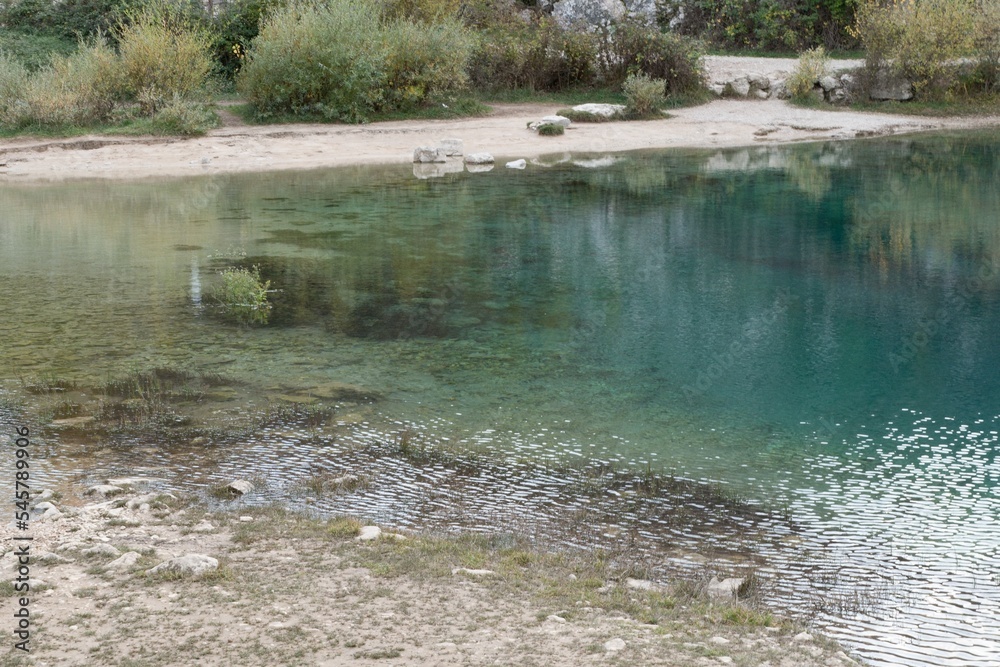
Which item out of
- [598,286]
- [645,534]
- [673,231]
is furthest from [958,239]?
[645,534]

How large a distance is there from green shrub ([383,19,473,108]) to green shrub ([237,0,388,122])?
66 centimetres

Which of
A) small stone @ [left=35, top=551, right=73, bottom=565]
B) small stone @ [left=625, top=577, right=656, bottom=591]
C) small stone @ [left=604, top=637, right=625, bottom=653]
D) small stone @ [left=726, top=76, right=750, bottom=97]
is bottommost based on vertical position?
small stone @ [left=625, top=577, right=656, bottom=591]

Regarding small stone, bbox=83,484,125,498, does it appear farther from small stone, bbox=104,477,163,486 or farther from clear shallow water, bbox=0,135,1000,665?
clear shallow water, bbox=0,135,1000,665

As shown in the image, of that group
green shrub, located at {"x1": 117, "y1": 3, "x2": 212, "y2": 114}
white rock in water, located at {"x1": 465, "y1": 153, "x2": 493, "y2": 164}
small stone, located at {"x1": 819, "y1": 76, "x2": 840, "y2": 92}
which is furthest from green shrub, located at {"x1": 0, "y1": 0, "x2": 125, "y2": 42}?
small stone, located at {"x1": 819, "y1": 76, "x2": 840, "y2": 92}

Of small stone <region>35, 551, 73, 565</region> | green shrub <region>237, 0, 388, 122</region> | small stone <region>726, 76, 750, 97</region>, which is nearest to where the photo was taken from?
small stone <region>35, 551, 73, 565</region>

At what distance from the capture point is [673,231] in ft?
53.7

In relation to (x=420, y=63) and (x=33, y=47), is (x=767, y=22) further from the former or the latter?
(x=33, y=47)

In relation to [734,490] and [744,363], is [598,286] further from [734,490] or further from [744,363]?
[734,490]

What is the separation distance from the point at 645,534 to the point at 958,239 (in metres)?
11.2

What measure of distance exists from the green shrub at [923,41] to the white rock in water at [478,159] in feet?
42.4

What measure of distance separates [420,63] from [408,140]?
350 centimetres

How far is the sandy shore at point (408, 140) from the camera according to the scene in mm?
22500

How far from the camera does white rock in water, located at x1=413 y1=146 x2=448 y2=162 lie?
23.8 metres

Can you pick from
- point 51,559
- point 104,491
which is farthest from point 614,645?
point 104,491
